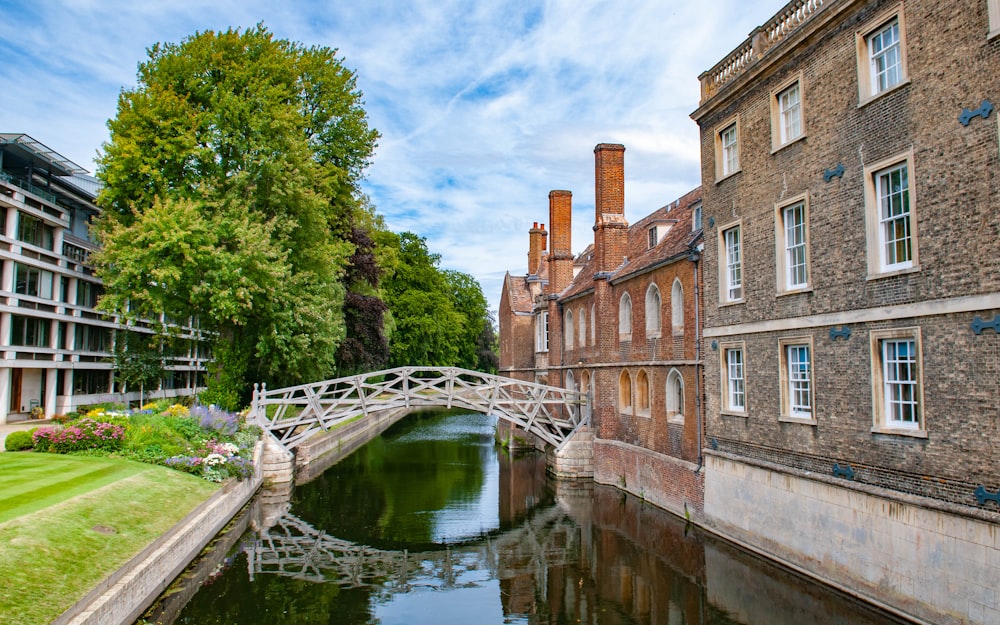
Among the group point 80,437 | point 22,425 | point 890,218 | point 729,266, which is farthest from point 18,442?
point 890,218

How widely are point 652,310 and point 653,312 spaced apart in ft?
0.27

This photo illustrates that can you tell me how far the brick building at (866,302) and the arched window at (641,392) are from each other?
17.6ft

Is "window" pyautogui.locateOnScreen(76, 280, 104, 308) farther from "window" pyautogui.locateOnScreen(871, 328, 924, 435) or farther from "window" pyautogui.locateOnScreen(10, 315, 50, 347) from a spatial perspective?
"window" pyautogui.locateOnScreen(871, 328, 924, 435)

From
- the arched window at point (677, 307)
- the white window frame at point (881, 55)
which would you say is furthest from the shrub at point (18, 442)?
the white window frame at point (881, 55)

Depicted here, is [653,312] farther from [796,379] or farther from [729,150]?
[796,379]

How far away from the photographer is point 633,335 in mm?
22969

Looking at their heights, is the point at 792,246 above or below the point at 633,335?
above

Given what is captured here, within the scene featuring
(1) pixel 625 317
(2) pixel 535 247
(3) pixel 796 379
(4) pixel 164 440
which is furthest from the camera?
(2) pixel 535 247

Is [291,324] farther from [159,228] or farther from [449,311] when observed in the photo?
[449,311]

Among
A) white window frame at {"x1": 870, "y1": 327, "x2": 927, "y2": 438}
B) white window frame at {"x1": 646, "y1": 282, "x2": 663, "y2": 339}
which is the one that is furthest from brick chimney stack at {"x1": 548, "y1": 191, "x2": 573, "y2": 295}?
white window frame at {"x1": 870, "y1": 327, "x2": 927, "y2": 438}

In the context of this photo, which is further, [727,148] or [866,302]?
[727,148]

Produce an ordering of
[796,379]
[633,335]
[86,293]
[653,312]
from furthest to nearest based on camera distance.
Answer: [86,293]
[633,335]
[653,312]
[796,379]

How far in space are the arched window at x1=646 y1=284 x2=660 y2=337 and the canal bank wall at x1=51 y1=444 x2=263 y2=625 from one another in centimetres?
1313

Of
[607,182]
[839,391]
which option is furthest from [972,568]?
[607,182]
